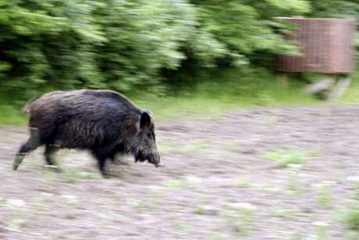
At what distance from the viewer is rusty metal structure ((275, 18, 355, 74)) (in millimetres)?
16547

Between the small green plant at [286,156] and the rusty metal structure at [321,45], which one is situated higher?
the rusty metal structure at [321,45]

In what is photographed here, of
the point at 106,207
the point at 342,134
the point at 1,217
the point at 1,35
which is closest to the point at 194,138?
the point at 342,134

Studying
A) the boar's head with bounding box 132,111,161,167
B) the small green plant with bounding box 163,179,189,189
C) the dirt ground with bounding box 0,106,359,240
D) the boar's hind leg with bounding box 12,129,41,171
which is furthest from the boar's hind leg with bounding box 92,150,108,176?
the small green plant with bounding box 163,179,189,189

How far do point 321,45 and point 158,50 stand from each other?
13.5 ft

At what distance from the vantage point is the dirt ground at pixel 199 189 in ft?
22.3

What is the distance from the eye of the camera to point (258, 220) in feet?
23.6

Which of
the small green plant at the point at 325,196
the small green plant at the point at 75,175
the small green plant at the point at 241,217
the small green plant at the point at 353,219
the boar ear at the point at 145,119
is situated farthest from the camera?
the boar ear at the point at 145,119

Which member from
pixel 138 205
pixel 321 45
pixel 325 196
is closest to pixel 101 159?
pixel 138 205

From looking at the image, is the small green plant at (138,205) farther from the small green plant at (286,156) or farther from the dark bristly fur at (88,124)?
the small green plant at (286,156)

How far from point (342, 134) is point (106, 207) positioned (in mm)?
6102

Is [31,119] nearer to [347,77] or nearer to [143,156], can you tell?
[143,156]

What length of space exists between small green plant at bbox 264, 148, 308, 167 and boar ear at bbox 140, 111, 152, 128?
181 cm

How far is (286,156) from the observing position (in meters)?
10.7

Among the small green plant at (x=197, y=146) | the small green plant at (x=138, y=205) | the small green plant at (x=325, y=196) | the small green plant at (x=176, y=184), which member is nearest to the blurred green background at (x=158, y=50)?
the small green plant at (x=197, y=146)
